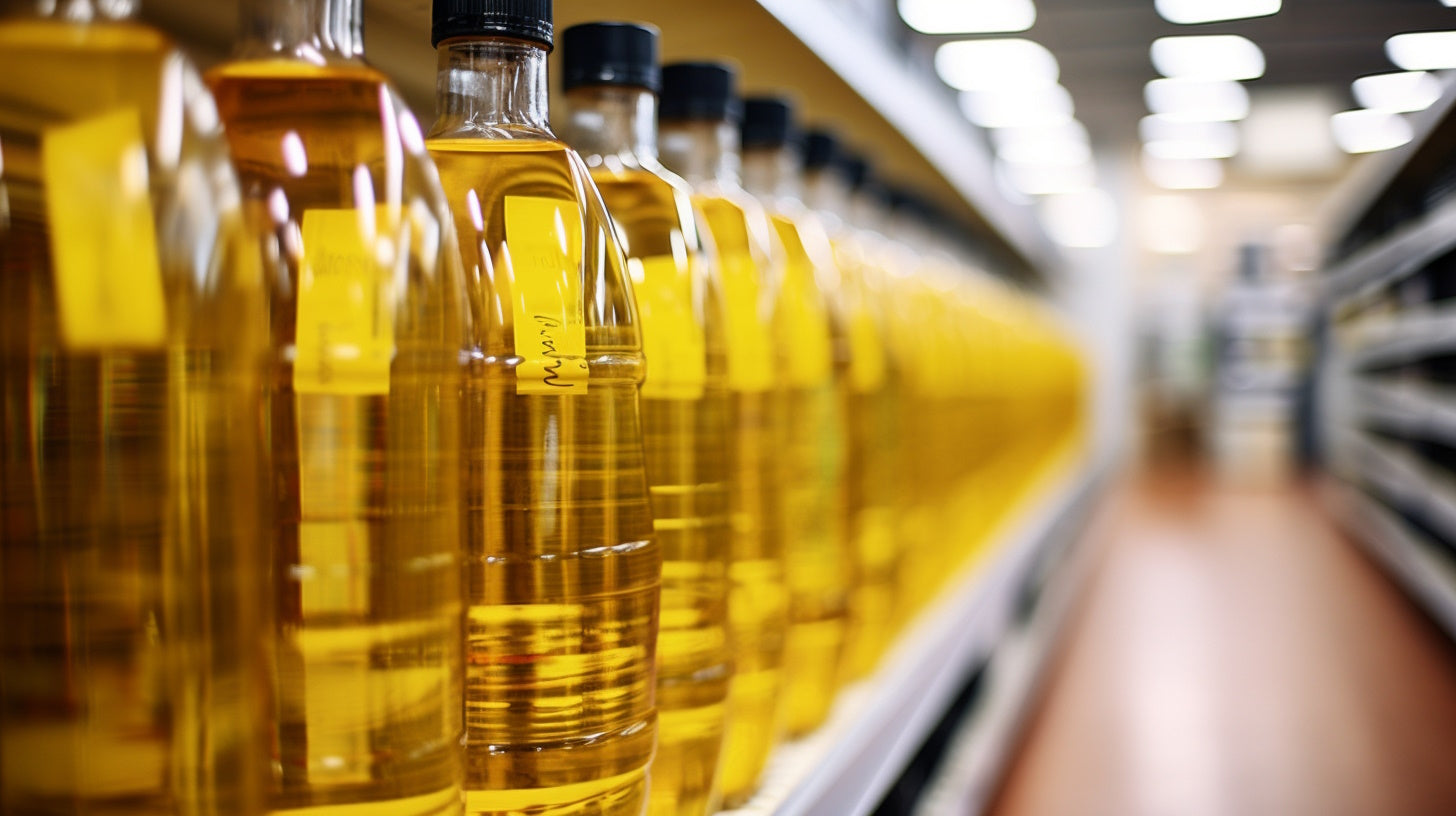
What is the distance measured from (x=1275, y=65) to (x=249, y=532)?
7367 mm

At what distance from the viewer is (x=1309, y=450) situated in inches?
547

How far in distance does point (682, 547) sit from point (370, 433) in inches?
13.4

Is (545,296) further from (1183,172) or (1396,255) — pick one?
(1183,172)

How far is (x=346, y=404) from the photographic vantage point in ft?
1.65

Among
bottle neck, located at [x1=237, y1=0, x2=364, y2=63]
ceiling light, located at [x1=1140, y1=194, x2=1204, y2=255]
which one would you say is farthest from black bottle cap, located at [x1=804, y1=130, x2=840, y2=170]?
ceiling light, located at [x1=1140, y1=194, x2=1204, y2=255]

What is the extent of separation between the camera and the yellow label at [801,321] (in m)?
1.05

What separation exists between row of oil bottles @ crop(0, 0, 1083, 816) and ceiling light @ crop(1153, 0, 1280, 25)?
552 centimetres

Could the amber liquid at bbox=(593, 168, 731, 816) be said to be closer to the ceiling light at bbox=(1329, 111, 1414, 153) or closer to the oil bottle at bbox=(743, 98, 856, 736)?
the oil bottle at bbox=(743, 98, 856, 736)

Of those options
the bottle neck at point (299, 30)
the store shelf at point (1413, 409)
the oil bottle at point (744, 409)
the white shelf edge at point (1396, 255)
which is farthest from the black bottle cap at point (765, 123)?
the store shelf at point (1413, 409)

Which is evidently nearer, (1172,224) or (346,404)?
(346,404)

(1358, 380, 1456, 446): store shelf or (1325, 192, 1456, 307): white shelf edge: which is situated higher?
(1325, 192, 1456, 307): white shelf edge

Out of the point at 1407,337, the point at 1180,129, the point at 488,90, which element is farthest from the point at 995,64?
the point at 488,90

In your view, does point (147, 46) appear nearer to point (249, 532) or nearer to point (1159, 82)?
point (249, 532)

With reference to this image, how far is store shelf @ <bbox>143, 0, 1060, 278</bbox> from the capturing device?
2.86 ft
